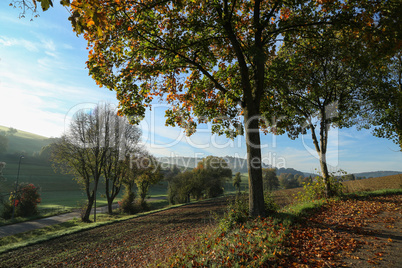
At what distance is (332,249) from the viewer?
17.5ft

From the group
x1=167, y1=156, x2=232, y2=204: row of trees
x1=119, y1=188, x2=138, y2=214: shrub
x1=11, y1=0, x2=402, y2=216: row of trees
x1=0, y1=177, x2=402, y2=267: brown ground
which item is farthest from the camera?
x1=167, y1=156, x2=232, y2=204: row of trees

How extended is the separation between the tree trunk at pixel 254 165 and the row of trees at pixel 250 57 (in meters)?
0.04

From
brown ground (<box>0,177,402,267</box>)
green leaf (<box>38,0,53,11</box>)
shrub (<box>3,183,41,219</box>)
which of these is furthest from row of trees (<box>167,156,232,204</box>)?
green leaf (<box>38,0,53,11</box>)

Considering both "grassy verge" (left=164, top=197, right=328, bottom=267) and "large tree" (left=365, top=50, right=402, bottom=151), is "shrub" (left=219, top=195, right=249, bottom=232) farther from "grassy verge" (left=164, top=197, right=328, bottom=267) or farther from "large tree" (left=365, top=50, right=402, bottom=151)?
"large tree" (left=365, top=50, right=402, bottom=151)

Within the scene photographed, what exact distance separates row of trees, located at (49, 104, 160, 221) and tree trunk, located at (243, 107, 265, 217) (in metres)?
20.9

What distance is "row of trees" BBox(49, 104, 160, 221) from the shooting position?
24.7 m

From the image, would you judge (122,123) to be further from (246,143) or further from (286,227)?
(286,227)

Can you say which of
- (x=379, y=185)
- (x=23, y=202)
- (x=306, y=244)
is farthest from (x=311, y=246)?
(x=23, y=202)

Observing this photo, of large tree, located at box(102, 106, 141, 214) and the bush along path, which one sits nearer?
the bush along path

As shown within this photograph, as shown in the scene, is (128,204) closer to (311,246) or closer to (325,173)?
(325,173)

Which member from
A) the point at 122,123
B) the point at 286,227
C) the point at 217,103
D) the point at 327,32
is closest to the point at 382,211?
the point at 286,227

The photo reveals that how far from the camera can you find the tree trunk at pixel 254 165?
8.38 meters

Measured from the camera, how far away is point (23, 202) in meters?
28.6

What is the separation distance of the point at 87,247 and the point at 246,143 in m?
11.4
